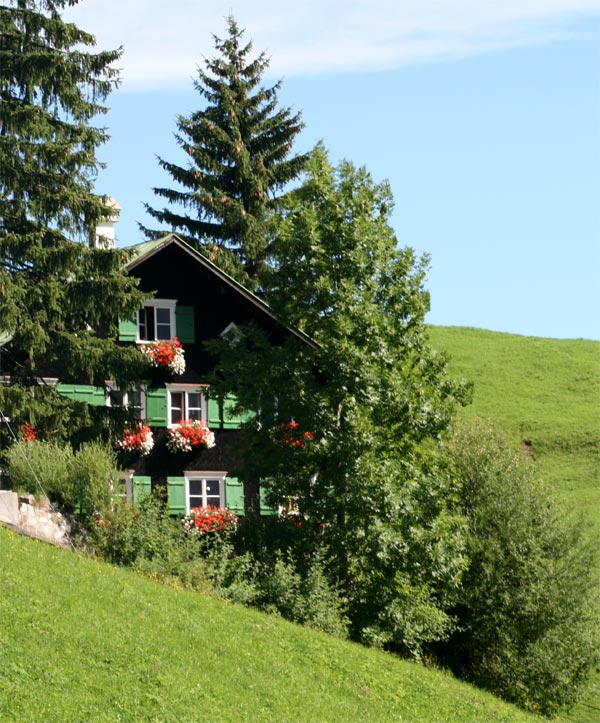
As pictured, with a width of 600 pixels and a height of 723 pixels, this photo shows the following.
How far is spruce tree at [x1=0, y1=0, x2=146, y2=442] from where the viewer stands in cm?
3252

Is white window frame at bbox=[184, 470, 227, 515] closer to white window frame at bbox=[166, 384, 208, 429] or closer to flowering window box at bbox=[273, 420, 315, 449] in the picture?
white window frame at bbox=[166, 384, 208, 429]

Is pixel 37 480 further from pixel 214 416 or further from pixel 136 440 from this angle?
pixel 214 416

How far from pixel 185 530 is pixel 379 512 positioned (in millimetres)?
6149

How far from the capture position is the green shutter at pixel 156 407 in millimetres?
36094

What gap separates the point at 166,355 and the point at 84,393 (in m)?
2.43

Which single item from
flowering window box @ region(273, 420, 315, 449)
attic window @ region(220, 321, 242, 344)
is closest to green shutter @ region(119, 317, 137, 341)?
attic window @ region(220, 321, 242, 344)

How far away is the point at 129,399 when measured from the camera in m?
36.5

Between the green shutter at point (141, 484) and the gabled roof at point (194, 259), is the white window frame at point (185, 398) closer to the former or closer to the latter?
the green shutter at point (141, 484)

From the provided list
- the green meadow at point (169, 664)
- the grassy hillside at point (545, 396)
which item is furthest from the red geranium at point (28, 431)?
the grassy hillside at point (545, 396)

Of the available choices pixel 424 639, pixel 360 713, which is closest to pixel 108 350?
pixel 424 639

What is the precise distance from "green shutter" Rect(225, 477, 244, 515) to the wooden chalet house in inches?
1.1

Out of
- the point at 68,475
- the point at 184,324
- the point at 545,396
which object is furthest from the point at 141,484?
the point at 545,396

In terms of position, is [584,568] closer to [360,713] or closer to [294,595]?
[294,595]

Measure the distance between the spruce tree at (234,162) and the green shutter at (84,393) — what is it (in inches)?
506
